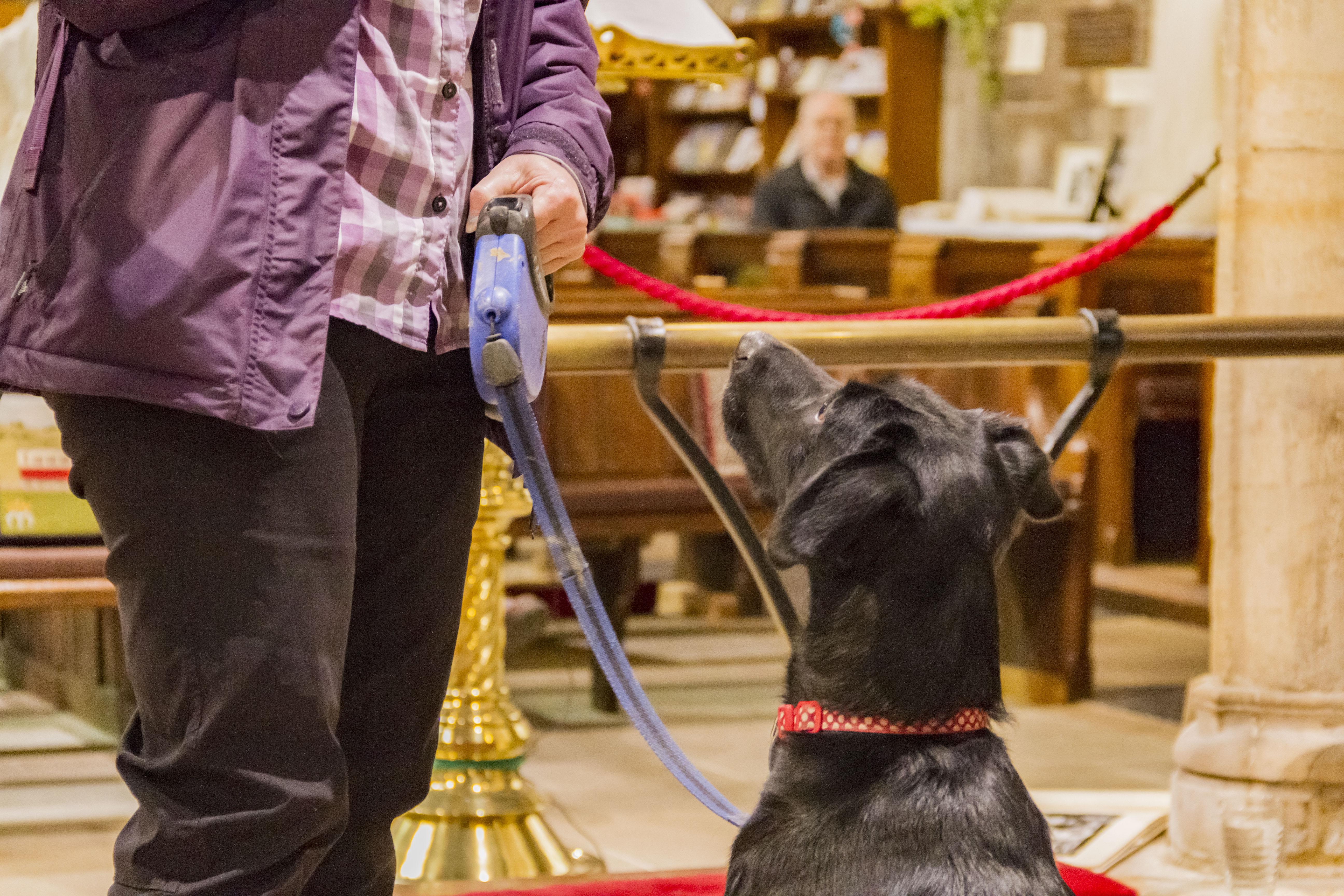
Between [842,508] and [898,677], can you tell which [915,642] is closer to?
[898,677]

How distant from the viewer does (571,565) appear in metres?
1.68

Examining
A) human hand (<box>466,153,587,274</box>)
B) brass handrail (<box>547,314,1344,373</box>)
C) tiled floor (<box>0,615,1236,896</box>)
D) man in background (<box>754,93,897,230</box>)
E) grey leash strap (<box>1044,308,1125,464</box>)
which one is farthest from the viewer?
man in background (<box>754,93,897,230</box>)

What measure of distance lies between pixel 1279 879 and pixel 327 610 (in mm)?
2149

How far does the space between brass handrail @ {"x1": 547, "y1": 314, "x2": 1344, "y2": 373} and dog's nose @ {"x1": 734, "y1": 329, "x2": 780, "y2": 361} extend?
1.05ft

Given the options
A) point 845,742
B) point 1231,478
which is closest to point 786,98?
point 1231,478

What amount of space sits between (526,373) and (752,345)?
19.0 inches

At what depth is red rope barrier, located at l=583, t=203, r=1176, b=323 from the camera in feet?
8.54

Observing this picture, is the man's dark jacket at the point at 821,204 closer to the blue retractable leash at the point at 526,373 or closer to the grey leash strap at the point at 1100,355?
the grey leash strap at the point at 1100,355

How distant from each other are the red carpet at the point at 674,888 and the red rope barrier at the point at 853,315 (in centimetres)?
95

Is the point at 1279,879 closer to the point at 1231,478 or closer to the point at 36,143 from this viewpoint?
the point at 1231,478

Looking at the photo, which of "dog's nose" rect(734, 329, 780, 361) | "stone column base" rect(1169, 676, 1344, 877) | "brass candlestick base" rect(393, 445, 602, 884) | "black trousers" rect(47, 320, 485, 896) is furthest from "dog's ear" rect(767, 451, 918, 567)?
"stone column base" rect(1169, 676, 1344, 877)

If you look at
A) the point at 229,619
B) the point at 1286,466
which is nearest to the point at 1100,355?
the point at 1286,466

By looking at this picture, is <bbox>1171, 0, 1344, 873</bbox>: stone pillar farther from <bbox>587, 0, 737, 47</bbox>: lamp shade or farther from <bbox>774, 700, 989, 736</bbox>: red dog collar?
<bbox>774, 700, 989, 736</bbox>: red dog collar

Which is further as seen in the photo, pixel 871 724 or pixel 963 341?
pixel 963 341
